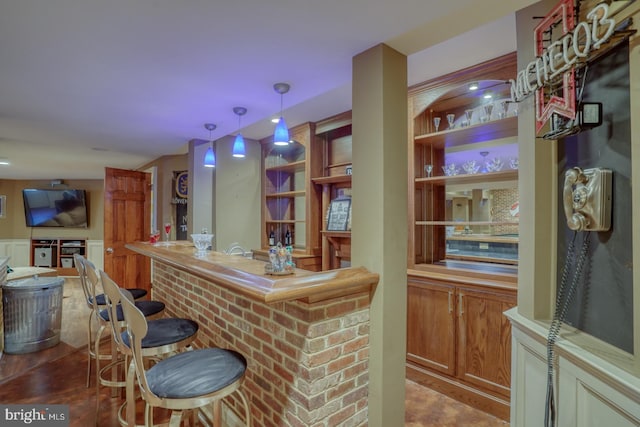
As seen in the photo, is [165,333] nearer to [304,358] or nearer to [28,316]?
[304,358]

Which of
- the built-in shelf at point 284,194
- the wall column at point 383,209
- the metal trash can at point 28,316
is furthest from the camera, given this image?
the built-in shelf at point 284,194

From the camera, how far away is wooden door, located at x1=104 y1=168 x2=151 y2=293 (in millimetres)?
4551

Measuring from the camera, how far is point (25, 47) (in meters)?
1.73

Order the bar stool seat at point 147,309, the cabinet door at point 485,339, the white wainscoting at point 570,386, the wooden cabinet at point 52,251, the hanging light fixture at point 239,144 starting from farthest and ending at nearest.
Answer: the wooden cabinet at point 52,251
the hanging light fixture at point 239,144
the bar stool seat at point 147,309
the cabinet door at point 485,339
the white wainscoting at point 570,386

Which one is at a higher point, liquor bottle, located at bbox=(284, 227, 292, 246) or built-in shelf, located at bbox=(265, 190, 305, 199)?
built-in shelf, located at bbox=(265, 190, 305, 199)

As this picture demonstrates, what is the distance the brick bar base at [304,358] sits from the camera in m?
1.49

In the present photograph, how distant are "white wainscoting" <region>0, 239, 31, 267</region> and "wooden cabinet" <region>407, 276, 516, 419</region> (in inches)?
362

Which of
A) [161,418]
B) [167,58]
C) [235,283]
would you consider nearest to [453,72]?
[167,58]

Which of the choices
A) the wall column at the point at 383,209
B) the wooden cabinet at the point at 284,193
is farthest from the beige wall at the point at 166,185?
the wall column at the point at 383,209

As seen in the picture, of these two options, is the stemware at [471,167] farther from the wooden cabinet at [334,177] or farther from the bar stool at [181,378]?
the bar stool at [181,378]

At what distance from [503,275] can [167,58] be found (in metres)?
2.58

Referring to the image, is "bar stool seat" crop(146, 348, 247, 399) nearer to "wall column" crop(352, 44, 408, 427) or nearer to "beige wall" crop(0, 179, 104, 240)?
"wall column" crop(352, 44, 408, 427)

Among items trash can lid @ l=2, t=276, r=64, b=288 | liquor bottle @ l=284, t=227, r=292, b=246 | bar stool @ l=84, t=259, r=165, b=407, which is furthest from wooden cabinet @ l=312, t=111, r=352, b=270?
trash can lid @ l=2, t=276, r=64, b=288

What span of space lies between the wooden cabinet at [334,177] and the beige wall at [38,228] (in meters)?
6.76
